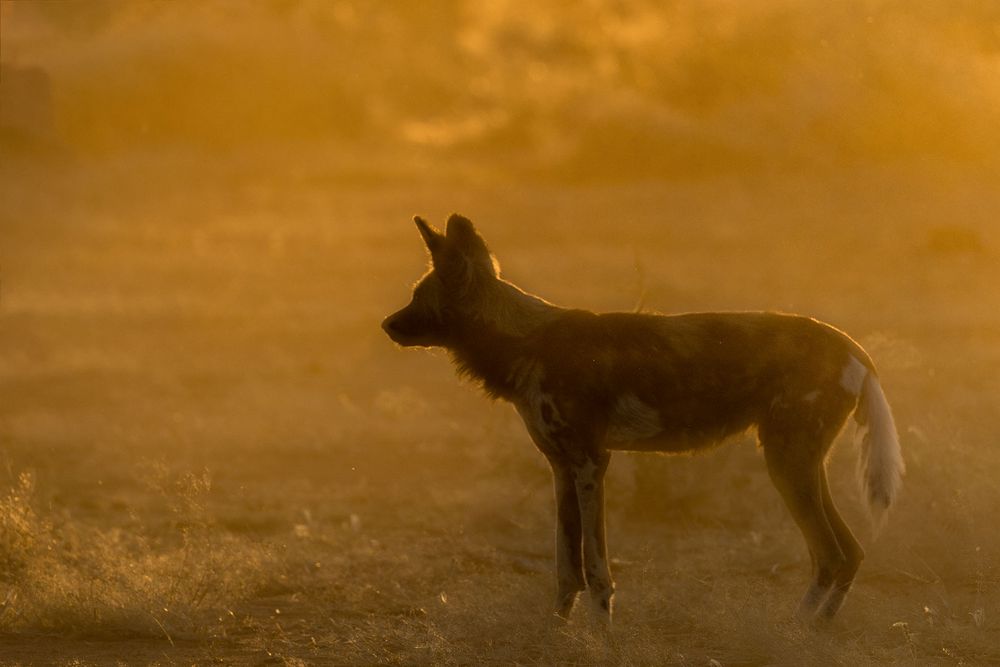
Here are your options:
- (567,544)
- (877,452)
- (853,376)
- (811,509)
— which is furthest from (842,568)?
(567,544)

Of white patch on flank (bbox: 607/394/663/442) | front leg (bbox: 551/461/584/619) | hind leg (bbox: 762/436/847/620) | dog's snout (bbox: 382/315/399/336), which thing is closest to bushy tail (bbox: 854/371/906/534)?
hind leg (bbox: 762/436/847/620)

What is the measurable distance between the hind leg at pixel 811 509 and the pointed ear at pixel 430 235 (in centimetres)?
251

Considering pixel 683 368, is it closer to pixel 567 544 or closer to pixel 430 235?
pixel 567 544

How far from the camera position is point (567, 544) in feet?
30.1

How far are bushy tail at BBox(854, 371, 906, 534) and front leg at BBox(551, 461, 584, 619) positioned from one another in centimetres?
197

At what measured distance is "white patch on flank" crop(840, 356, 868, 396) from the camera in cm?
922

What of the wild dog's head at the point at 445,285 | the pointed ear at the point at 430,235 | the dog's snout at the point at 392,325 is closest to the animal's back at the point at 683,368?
the wild dog's head at the point at 445,285

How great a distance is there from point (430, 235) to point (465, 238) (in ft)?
0.75

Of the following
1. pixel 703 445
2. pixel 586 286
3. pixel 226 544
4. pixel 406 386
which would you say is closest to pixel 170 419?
pixel 406 386

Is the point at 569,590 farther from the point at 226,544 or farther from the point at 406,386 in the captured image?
the point at 406,386

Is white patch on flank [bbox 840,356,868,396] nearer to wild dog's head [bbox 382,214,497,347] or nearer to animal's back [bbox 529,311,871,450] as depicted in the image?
animal's back [bbox 529,311,871,450]

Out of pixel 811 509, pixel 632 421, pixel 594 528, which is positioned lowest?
pixel 594 528

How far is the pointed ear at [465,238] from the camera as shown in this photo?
9180 mm

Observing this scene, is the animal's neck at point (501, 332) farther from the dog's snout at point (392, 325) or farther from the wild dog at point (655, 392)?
the dog's snout at point (392, 325)
